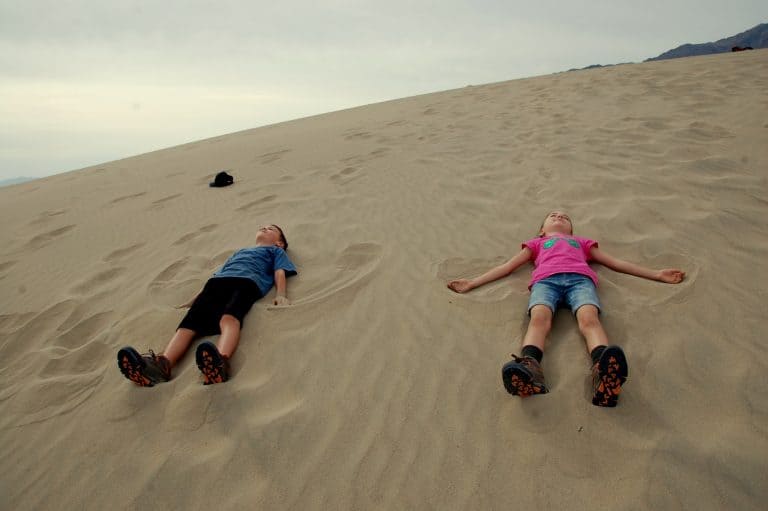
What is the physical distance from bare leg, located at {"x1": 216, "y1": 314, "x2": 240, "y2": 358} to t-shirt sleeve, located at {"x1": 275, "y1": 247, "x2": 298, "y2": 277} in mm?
656

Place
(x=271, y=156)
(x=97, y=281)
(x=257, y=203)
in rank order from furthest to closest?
1. (x=271, y=156)
2. (x=257, y=203)
3. (x=97, y=281)

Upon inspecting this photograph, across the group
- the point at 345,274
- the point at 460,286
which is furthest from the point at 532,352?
the point at 345,274

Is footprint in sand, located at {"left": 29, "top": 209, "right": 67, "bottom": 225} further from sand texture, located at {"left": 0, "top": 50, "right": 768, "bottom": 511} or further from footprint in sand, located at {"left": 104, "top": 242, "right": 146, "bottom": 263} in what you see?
footprint in sand, located at {"left": 104, "top": 242, "right": 146, "bottom": 263}

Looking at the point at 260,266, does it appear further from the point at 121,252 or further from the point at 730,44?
the point at 730,44

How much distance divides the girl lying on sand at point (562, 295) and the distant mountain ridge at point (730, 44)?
6588cm

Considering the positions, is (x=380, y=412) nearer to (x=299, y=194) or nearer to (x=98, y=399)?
(x=98, y=399)

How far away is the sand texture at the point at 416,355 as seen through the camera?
5.08 feet

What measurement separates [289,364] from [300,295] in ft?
2.41

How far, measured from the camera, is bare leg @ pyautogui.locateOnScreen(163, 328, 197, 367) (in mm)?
2391

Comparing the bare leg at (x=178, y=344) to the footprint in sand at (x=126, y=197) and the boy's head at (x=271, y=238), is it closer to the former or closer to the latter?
the boy's head at (x=271, y=238)

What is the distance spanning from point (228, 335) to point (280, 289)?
55cm

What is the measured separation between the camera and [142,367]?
2133 mm

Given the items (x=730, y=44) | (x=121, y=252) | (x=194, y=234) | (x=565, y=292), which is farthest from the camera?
(x=730, y=44)

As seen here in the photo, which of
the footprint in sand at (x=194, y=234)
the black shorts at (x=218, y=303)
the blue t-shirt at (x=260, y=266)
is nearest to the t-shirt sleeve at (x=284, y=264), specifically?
the blue t-shirt at (x=260, y=266)
